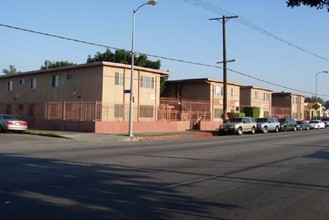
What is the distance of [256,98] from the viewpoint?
66438 mm

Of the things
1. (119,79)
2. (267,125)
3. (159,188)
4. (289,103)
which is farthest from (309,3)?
(289,103)

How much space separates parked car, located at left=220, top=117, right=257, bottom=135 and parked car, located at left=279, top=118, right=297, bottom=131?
32.3 feet

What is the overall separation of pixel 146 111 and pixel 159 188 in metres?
29.7

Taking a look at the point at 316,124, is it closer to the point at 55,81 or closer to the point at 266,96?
the point at 266,96

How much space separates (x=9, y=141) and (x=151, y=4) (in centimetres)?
1264

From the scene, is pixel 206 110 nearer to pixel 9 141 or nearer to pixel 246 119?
pixel 246 119

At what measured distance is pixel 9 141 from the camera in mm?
23734

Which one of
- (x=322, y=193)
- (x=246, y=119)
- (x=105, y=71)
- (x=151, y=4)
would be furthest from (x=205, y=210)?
(x=246, y=119)

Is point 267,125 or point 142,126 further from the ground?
point 267,125

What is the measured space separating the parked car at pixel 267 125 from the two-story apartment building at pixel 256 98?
1394 centimetres

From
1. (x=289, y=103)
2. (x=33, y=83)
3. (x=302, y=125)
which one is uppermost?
(x=33, y=83)

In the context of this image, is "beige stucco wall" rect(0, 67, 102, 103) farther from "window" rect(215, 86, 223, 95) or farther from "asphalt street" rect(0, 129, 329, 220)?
"asphalt street" rect(0, 129, 329, 220)

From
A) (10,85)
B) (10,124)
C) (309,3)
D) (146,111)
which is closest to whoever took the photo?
(309,3)

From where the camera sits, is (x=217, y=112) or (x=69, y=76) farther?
(x=217, y=112)
